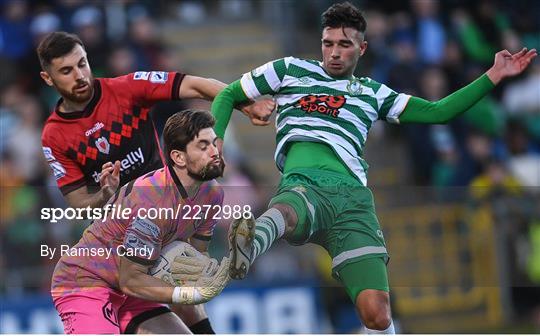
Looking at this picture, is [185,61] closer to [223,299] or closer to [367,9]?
[367,9]

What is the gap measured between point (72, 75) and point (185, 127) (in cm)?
79

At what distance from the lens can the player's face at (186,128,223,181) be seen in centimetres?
737

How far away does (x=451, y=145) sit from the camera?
13.7m

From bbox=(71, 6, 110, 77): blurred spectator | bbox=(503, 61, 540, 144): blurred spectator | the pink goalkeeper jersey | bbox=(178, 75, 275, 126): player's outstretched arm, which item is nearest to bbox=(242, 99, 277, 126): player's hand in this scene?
bbox=(178, 75, 275, 126): player's outstretched arm

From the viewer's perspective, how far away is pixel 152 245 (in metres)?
7.47

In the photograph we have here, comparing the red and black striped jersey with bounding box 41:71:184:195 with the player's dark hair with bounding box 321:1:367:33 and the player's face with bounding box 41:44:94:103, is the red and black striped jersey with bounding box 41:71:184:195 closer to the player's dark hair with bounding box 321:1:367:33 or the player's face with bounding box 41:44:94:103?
the player's face with bounding box 41:44:94:103

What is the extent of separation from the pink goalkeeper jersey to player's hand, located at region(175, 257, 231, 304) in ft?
0.89

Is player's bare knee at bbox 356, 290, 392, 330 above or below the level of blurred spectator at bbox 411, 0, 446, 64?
below

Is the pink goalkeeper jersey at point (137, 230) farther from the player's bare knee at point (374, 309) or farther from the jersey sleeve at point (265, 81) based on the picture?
the player's bare knee at point (374, 309)

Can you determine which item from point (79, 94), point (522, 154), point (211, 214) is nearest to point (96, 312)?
point (211, 214)

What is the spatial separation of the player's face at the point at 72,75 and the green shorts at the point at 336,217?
47.0 inches

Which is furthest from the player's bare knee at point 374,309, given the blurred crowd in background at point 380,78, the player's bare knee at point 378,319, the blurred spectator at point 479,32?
the blurred spectator at point 479,32

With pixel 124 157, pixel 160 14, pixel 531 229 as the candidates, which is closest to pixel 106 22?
pixel 160 14

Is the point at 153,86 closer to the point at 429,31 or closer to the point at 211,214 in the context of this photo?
the point at 211,214
